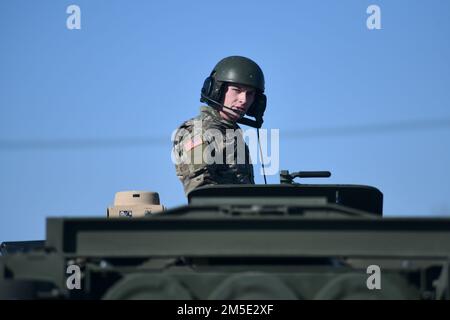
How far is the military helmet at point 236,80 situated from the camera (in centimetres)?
1119

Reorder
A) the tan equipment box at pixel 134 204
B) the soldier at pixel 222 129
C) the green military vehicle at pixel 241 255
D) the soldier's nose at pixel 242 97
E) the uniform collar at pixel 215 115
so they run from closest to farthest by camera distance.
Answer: the green military vehicle at pixel 241 255
the soldier at pixel 222 129
the uniform collar at pixel 215 115
the soldier's nose at pixel 242 97
the tan equipment box at pixel 134 204

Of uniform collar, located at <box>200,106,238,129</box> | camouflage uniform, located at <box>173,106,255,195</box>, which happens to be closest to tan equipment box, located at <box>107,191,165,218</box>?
uniform collar, located at <box>200,106,238,129</box>

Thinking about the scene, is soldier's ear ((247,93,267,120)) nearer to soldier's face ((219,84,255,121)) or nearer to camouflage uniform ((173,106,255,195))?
soldier's face ((219,84,255,121))

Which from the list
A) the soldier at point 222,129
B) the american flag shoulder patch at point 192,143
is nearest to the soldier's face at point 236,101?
the soldier at point 222,129

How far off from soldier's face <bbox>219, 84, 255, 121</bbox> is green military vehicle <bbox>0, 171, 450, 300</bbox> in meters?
3.77

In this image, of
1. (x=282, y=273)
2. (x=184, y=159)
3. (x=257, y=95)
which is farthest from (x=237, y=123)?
(x=282, y=273)

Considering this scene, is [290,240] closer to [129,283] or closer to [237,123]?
[129,283]

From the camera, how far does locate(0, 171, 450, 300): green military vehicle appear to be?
6.75 m

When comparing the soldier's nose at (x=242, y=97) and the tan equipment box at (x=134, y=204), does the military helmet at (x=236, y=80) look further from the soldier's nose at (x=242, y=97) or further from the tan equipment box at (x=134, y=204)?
the tan equipment box at (x=134, y=204)

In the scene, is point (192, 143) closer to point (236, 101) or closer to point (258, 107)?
point (236, 101)
